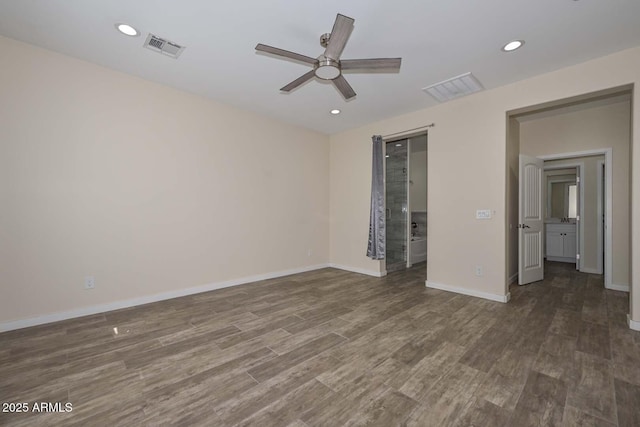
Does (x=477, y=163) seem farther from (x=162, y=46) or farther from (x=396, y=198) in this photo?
(x=162, y=46)

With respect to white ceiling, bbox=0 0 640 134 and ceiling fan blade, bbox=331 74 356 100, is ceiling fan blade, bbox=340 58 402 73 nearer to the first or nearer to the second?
ceiling fan blade, bbox=331 74 356 100

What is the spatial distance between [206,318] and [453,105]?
13.8 feet

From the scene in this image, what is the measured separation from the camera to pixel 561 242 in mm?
6055

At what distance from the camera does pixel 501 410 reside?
1552mm

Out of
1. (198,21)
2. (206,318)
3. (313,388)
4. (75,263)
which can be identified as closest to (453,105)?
(198,21)

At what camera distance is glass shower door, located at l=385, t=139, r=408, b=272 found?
18.2 ft

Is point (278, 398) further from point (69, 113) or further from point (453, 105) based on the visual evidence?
point (453, 105)

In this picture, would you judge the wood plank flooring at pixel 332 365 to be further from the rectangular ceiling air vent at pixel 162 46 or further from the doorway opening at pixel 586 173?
the rectangular ceiling air vent at pixel 162 46

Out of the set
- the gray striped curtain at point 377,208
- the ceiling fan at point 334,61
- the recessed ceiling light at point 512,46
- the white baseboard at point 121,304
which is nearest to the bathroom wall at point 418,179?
the gray striped curtain at point 377,208

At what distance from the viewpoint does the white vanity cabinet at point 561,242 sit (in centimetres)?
591

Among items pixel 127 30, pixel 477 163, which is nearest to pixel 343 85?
pixel 127 30

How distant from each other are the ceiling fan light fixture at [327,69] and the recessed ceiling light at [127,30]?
5.44ft

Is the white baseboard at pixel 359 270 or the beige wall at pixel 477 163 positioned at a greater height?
the beige wall at pixel 477 163

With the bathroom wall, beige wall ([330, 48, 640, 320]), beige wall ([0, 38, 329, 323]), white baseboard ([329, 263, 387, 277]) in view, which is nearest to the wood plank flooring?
beige wall ([0, 38, 329, 323])
